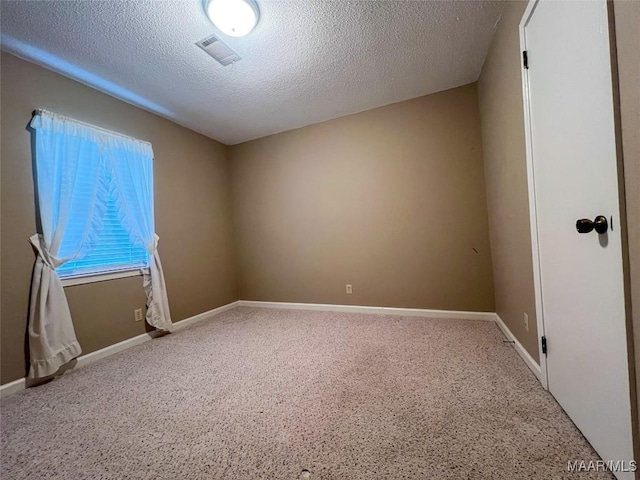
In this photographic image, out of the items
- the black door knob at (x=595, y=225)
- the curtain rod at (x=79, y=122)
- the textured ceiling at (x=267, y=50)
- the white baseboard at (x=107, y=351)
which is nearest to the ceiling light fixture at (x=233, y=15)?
the textured ceiling at (x=267, y=50)

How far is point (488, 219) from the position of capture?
2.51m

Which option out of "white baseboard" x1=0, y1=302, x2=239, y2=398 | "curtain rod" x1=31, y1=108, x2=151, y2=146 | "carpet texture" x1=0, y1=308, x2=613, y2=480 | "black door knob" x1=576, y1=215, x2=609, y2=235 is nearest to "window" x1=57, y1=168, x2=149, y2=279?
"curtain rod" x1=31, y1=108, x2=151, y2=146

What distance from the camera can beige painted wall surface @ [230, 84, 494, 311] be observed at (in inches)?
103

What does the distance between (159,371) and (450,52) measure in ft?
11.5

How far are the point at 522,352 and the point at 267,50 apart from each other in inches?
117

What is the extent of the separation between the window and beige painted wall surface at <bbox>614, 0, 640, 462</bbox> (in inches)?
129

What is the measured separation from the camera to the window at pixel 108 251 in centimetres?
206

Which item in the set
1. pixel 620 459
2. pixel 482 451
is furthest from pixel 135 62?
pixel 620 459

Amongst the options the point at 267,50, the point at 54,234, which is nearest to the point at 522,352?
the point at 267,50

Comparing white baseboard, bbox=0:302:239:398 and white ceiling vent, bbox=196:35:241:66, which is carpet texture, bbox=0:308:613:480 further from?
white ceiling vent, bbox=196:35:241:66

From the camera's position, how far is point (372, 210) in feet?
9.79

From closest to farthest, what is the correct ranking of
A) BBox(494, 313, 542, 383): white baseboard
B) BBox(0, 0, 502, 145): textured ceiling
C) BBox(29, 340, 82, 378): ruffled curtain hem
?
BBox(494, 313, 542, 383): white baseboard < BBox(0, 0, 502, 145): textured ceiling < BBox(29, 340, 82, 378): ruffled curtain hem

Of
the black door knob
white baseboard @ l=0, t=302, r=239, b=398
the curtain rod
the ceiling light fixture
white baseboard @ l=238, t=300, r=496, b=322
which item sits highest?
the ceiling light fixture

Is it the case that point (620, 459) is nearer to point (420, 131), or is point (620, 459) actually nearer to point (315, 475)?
point (315, 475)
